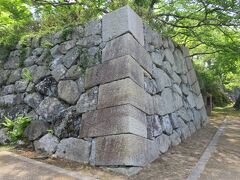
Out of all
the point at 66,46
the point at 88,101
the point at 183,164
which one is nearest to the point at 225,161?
the point at 183,164

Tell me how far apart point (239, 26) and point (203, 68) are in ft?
20.9

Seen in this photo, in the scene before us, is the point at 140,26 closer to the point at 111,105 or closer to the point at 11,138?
the point at 111,105

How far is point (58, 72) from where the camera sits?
205 inches

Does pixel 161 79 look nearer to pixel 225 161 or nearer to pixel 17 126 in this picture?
pixel 225 161

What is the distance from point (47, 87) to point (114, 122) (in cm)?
188

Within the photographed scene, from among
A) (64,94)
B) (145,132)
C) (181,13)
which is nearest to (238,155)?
(145,132)

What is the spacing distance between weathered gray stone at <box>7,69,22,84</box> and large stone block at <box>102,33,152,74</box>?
2.33m

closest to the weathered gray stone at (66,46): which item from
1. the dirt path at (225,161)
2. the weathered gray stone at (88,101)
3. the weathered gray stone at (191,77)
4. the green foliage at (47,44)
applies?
the green foliage at (47,44)

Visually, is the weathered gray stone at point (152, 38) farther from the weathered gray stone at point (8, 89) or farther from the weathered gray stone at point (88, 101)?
the weathered gray stone at point (8, 89)

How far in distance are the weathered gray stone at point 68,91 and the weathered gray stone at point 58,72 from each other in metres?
0.14

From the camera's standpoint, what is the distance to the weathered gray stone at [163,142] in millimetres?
4912

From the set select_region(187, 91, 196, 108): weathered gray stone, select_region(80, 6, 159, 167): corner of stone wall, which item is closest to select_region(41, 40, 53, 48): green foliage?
select_region(80, 6, 159, 167): corner of stone wall

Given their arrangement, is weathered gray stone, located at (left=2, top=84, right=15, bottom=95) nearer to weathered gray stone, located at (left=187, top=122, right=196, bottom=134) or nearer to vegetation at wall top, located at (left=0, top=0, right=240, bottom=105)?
vegetation at wall top, located at (left=0, top=0, right=240, bottom=105)

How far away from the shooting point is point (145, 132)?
442 centimetres
